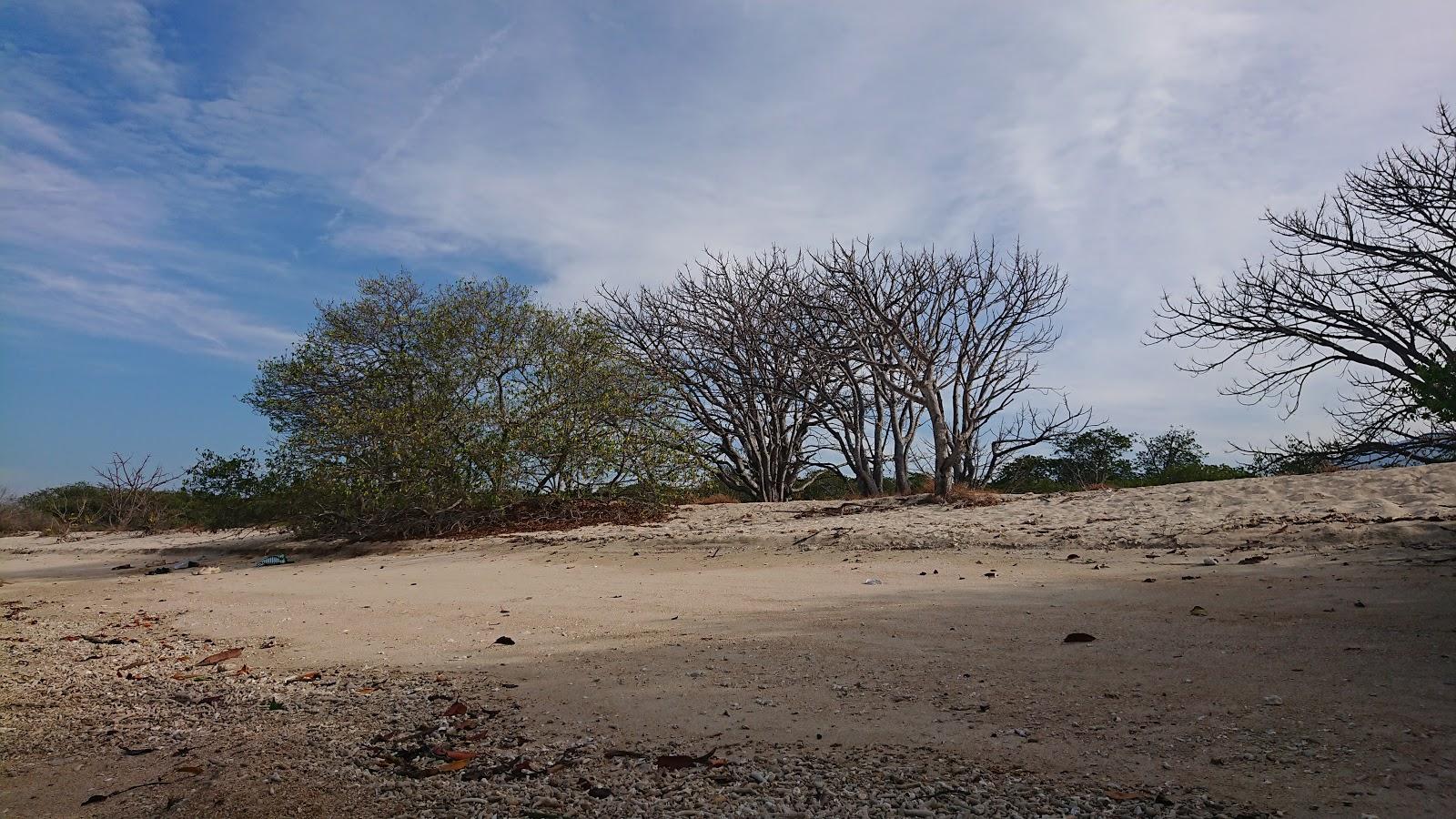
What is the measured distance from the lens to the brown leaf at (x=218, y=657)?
5133mm

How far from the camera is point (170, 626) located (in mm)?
6688

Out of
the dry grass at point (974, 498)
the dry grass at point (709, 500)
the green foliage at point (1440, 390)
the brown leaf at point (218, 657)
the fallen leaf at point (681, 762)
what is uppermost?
the green foliage at point (1440, 390)

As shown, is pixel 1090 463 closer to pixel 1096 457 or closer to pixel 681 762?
pixel 1096 457

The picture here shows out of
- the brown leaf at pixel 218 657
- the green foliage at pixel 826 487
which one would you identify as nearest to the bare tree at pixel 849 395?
the green foliage at pixel 826 487

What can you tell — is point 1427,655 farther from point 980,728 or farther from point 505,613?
point 505,613

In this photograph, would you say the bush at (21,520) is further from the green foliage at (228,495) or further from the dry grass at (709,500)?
the dry grass at (709,500)

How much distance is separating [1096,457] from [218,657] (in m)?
22.3

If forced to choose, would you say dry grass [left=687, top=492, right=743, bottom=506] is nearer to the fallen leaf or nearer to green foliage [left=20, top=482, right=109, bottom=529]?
the fallen leaf

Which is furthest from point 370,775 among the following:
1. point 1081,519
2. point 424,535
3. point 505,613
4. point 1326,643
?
point 424,535

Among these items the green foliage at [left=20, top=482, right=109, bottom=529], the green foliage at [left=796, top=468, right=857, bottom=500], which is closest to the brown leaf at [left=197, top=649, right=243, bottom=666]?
the green foliage at [left=796, top=468, right=857, bottom=500]

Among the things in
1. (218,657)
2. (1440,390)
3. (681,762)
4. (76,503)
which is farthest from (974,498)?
(76,503)

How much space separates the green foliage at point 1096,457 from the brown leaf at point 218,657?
20.5 meters

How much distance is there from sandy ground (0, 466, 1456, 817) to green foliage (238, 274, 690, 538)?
508cm

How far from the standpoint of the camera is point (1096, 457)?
75.6 feet
